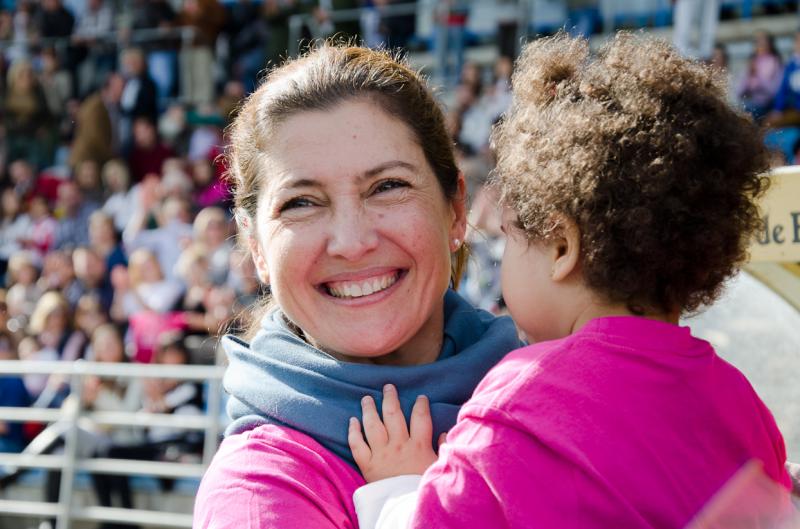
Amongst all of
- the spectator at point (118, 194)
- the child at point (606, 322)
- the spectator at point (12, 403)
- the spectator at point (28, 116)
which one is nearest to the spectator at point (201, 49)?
the spectator at point (118, 194)

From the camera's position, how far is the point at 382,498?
5.44ft

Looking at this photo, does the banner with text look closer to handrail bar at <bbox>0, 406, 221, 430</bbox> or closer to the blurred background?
the blurred background

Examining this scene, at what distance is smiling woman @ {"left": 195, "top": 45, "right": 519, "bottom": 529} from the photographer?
1793 millimetres

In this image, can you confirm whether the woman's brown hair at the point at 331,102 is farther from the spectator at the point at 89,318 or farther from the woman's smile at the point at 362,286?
the spectator at the point at 89,318

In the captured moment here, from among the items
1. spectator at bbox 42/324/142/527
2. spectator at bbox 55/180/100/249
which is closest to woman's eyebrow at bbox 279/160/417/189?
spectator at bbox 42/324/142/527

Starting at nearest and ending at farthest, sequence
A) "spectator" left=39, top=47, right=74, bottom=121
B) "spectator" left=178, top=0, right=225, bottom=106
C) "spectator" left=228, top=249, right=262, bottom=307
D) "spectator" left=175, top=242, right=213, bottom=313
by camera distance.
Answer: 1. "spectator" left=228, top=249, right=262, bottom=307
2. "spectator" left=175, top=242, right=213, bottom=313
3. "spectator" left=178, top=0, right=225, bottom=106
4. "spectator" left=39, top=47, right=74, bottom=121

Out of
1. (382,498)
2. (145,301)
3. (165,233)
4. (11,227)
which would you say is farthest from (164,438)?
(11,227)

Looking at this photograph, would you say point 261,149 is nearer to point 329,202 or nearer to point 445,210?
point 329,202

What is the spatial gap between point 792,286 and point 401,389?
3.17 feet

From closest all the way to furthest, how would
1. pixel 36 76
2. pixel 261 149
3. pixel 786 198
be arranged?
pixel 261 149, pixel 786 198, pixel 36 76

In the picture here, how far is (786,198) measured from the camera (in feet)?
7.09

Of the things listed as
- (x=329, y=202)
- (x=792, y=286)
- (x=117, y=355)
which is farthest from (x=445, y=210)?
(x=117, y=355)

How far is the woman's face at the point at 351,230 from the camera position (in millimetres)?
1880

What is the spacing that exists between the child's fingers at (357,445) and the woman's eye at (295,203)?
1.29 ft
